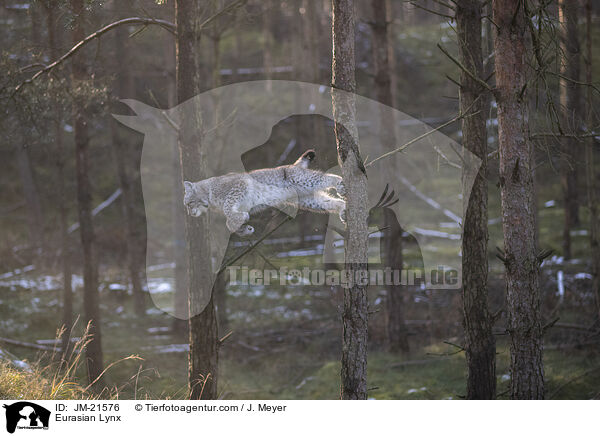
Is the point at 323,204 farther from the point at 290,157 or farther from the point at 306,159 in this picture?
the point at 290,157

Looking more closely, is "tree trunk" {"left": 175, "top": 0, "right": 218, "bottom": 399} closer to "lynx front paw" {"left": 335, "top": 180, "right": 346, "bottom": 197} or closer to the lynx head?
the lynx head

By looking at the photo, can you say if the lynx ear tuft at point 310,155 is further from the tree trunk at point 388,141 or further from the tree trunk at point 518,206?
the tree trunk at point 388,141

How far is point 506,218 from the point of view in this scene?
6.83 meters

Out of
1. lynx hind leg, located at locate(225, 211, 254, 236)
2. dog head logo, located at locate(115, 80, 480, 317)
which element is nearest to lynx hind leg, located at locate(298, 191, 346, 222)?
lynx hind leg, located at locate(225, 211, 254, 236)

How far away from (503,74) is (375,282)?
11146 mm

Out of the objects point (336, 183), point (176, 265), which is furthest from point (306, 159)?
point (176, 265)

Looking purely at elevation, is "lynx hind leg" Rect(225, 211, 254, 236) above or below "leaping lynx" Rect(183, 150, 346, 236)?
below

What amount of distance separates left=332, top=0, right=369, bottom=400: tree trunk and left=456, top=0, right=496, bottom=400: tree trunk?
238 cm
